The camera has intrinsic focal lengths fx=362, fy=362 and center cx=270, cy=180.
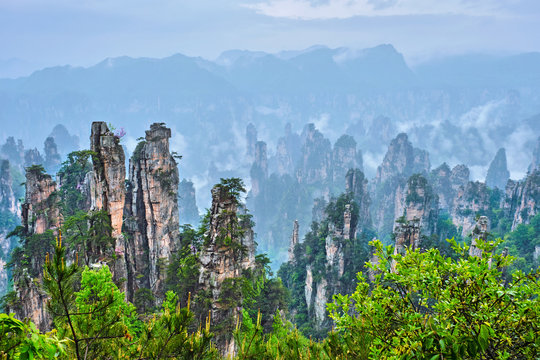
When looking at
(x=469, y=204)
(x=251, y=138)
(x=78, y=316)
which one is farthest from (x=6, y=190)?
(x=251, y=138)

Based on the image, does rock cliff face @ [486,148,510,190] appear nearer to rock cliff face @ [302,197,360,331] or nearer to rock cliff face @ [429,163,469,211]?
rock cliff face @ [429,163,469,211]

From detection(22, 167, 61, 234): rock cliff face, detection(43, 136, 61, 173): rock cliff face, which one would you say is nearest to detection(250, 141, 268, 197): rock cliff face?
detection(43, 136, 61, 173): rock cliff face

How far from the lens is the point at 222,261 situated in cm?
1812

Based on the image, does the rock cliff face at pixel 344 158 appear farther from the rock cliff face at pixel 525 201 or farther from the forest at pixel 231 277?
the rock cliff face at pixel 525 201

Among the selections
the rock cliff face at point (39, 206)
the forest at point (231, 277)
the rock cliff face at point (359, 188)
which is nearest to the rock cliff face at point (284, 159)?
the rock cliff face at point (359, 188)

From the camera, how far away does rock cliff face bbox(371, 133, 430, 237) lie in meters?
85.0

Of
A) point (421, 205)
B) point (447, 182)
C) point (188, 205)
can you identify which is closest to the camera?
point (421, 205)

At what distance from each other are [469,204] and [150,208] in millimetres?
52342

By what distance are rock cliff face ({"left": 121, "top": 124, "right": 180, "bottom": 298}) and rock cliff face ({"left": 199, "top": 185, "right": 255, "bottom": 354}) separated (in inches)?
329

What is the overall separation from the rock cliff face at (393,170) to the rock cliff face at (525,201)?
28851 millimetres

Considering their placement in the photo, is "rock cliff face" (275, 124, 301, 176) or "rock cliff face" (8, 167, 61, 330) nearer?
"rock cliff face" (8, 167, 61, 330)

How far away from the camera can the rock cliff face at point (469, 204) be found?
183 feet

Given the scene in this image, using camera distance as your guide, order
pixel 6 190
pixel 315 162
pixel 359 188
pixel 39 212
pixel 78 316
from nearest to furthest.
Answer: pixel 78 316 < pixel 39 212 < pixel 359 188 < pixel 6 190 < pixel 315 162

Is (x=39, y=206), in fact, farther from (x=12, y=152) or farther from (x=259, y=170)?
(x=259, y=170)
